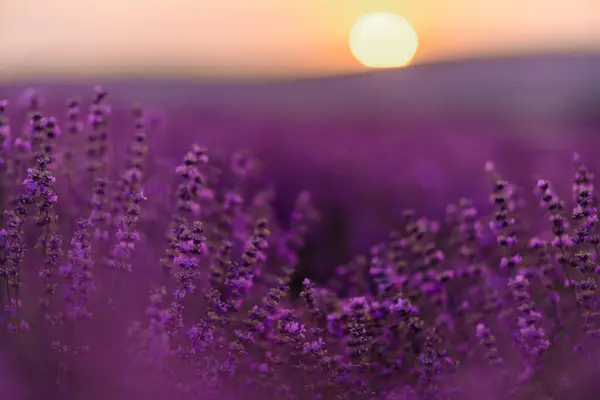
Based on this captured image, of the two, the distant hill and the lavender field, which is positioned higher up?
the distant hill

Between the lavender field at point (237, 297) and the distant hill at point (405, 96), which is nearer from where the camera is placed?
the lavender field at point (237, 297)

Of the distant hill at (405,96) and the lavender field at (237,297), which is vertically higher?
the distant hill at (405,96)

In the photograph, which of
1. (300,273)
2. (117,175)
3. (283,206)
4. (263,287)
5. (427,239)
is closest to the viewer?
(263,287)

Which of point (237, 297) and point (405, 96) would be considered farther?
point (405, 96)

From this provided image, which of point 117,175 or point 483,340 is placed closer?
point 483,340

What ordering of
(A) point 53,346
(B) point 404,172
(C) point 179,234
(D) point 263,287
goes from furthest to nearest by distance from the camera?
(B) point 404,172, (D) point 263,287, (A) point 53,346, (C) point 179,234

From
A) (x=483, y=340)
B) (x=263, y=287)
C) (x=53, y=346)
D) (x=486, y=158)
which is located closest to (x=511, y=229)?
(x=483, y=340)

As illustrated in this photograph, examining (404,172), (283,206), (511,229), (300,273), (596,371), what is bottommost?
(596,371)

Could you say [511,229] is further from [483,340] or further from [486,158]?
[486,158]

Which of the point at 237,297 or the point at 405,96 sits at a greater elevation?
the point at 405,96

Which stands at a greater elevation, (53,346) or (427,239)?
(427,239)

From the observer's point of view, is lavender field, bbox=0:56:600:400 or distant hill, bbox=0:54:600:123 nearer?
lavender field, bbox=0:56:600:400
